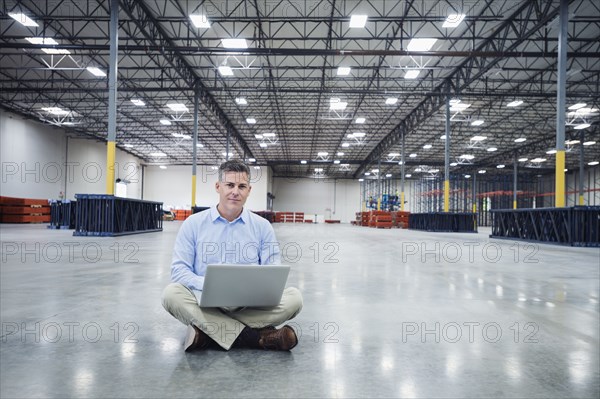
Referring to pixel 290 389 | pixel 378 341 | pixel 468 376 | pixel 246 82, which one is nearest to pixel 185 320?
pixel 290 389

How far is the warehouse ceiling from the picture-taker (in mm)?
16719

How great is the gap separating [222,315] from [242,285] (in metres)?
0.41

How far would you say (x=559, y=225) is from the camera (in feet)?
48.2

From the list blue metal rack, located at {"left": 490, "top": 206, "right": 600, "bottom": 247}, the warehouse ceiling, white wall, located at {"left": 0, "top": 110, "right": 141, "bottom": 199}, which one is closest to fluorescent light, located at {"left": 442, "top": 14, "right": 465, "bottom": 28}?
the warehouse ceiling

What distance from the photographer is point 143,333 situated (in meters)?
3.27

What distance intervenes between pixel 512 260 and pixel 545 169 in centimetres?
4668

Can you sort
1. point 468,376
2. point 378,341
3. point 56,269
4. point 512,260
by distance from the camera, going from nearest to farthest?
1. point 468,376
2. point 378,341
3. point 56,269
4. point 512,260

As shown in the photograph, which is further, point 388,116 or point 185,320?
point 388,116

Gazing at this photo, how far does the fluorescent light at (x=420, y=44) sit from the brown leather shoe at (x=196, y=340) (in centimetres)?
1653

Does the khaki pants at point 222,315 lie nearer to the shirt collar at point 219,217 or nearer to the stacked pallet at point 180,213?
the shirt collar at point 219,217

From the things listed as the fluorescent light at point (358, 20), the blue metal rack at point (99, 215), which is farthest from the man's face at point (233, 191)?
the fluorescent light at point (358, 20)

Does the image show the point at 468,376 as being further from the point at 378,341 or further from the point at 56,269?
the point at 56,269

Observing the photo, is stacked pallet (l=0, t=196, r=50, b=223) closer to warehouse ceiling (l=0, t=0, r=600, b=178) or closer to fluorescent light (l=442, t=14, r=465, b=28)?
warehouse ceiling (l=0, t=0, r=600, b=178)

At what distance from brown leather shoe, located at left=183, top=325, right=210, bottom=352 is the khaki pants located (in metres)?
0.04
